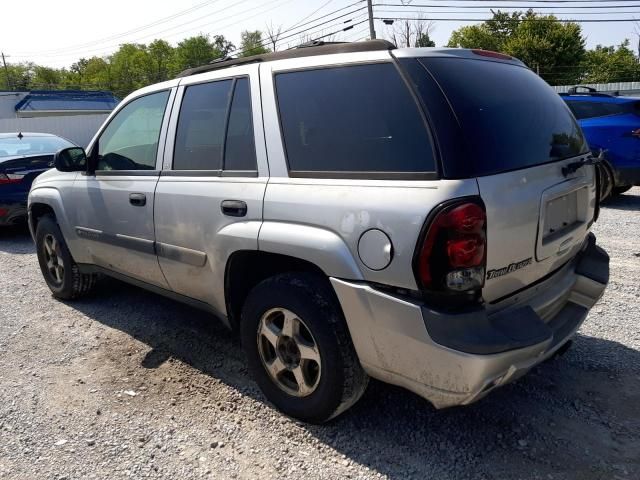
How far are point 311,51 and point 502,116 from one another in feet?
3.46

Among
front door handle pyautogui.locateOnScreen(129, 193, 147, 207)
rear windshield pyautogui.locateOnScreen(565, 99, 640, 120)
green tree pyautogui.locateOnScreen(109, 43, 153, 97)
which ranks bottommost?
rear windshield pyautogui.locateOnScreen(565, 99, 640, 120)

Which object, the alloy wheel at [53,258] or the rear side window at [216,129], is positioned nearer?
the rear side window at [216,129]

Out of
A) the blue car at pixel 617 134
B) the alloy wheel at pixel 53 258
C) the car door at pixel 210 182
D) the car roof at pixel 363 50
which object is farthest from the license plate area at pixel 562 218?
the blue car at pixel 617 134

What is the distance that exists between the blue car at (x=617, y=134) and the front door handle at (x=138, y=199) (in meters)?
6.54

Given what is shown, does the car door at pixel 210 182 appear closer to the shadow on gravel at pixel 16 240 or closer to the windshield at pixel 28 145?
the shadow on gravel at pixel 16 240

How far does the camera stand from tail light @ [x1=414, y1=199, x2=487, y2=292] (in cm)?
215

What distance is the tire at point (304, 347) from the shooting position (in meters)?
2.57

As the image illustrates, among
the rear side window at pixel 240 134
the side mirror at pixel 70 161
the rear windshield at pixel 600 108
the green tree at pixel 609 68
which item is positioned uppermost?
the rear side window at pixel 240 134

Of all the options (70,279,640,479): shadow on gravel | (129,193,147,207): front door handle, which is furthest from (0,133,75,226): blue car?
(70,279,640,479): shadow on gravel

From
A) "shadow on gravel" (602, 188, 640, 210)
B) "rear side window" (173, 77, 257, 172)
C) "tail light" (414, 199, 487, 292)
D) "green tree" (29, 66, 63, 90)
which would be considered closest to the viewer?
"tail light" (414, 199, 487, 292)

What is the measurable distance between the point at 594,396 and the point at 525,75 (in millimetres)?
1875

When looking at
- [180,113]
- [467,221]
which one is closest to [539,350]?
[467,221]

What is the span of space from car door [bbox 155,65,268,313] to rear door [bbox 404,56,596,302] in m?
1.10

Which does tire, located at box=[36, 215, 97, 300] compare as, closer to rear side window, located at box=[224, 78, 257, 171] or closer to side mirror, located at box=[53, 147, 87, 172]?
side mirror, located at box=[53, 147, 87, 172]
